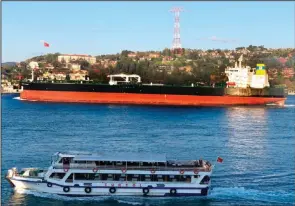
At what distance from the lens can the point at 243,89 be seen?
217ft

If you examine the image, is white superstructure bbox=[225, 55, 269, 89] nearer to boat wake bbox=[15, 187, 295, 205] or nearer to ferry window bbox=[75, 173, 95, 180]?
boat wake bbox=[15, 187, 295, 205]

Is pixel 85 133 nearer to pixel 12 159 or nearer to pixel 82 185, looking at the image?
pixel 12 159

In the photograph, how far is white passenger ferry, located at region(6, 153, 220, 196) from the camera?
1958 cm

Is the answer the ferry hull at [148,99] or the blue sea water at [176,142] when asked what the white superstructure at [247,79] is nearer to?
the ferry hull at [148,99]

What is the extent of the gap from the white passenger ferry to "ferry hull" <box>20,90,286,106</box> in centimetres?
4444

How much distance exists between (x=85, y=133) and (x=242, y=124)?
14408 millimetres

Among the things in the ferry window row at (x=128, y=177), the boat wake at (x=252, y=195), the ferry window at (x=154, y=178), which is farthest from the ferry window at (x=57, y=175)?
the boat wake at (x=252, y=195)

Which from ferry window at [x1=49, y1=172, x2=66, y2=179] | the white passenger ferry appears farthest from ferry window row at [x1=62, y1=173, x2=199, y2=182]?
ferry window at [x1=49, y1=172, x2=66, y2=179]

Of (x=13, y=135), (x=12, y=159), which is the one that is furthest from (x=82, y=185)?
(x=13, y=135)

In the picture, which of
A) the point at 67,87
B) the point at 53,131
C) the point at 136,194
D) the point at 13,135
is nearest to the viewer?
the point at 136,194

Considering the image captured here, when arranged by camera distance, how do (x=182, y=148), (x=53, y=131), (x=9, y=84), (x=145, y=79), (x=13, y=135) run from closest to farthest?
(x=182, y=148), (x=13, y=135), (x=53, y=131), (x=145, y=79), (x=9, y=84)

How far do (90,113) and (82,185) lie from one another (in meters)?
31.2

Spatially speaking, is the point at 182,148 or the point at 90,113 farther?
the point at 90,113

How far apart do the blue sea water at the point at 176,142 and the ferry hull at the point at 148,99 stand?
10.1 m
